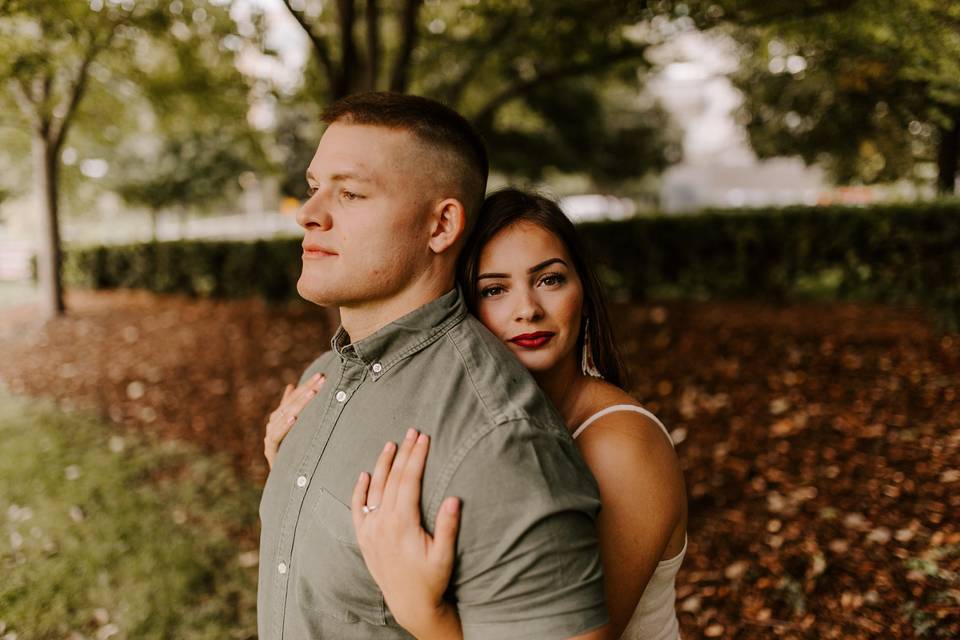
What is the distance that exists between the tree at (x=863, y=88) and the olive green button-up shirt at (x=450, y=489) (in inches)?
191

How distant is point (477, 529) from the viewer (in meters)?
1.47

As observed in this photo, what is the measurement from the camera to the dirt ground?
14.0 ft

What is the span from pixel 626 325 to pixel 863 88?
3.87 metres

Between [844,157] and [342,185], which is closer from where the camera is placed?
[342,185]

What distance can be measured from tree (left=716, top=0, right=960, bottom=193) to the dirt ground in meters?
2.60

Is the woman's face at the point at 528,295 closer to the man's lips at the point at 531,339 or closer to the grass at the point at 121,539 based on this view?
the man's lips at the point at 531,339

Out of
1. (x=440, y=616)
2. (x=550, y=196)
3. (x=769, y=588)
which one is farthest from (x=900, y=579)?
(x=440, y=616)

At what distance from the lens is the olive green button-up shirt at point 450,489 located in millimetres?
1433

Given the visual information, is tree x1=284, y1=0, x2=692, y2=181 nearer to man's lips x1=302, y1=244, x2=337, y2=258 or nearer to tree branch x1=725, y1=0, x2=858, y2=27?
tree branch x1=725, y1=0, x2=858, y2=27

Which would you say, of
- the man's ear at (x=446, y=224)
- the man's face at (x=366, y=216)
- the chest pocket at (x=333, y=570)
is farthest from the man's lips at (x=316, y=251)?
the chest pocket at (x=333, y=570)

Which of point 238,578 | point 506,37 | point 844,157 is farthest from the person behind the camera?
point 844,157

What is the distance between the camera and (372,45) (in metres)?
7.35

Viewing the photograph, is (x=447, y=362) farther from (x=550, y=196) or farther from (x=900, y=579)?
(x=900, y=579)

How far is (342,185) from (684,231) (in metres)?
8.72
